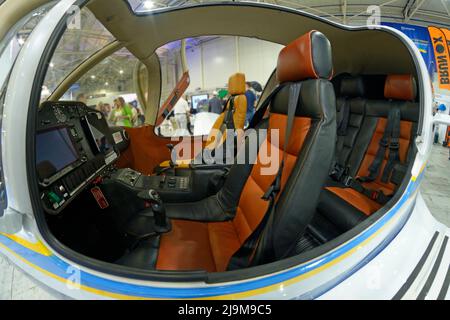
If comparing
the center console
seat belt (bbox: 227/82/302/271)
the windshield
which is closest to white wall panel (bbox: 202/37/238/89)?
the windshield

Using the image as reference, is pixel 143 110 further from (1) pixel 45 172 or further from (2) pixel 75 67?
(1) pixel 45 172

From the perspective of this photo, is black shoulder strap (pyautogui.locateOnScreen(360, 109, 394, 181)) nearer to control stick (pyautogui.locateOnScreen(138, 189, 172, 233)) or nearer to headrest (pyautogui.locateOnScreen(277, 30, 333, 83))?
headrest (pyautogui.locateOnScreen(277, 30, 333, 83))

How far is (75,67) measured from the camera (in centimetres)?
187

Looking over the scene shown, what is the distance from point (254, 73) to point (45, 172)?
858 centimetres

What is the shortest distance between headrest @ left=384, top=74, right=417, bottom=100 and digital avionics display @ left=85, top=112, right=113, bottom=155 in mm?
2211

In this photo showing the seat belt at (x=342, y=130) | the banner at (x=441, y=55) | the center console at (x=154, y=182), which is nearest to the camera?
the center console at (x=154, y=182)

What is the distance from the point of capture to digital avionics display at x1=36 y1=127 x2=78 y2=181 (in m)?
1.02

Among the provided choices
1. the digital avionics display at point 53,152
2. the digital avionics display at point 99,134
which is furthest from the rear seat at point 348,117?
the digital avionics display at point 53,152

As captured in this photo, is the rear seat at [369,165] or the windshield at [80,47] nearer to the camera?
the rear seat at [369,165]

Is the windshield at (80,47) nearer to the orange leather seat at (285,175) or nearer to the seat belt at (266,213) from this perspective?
the orange leather seat at (285,175)

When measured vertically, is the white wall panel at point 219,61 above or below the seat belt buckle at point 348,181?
above

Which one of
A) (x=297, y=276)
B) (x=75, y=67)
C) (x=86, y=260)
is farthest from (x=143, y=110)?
(x=297, y=276)

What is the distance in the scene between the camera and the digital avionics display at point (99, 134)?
5.09 feet

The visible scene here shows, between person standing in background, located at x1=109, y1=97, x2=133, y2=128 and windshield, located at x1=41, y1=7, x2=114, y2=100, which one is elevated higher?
windshield, located at x1=41, y1=7, x2=114, y2=100
